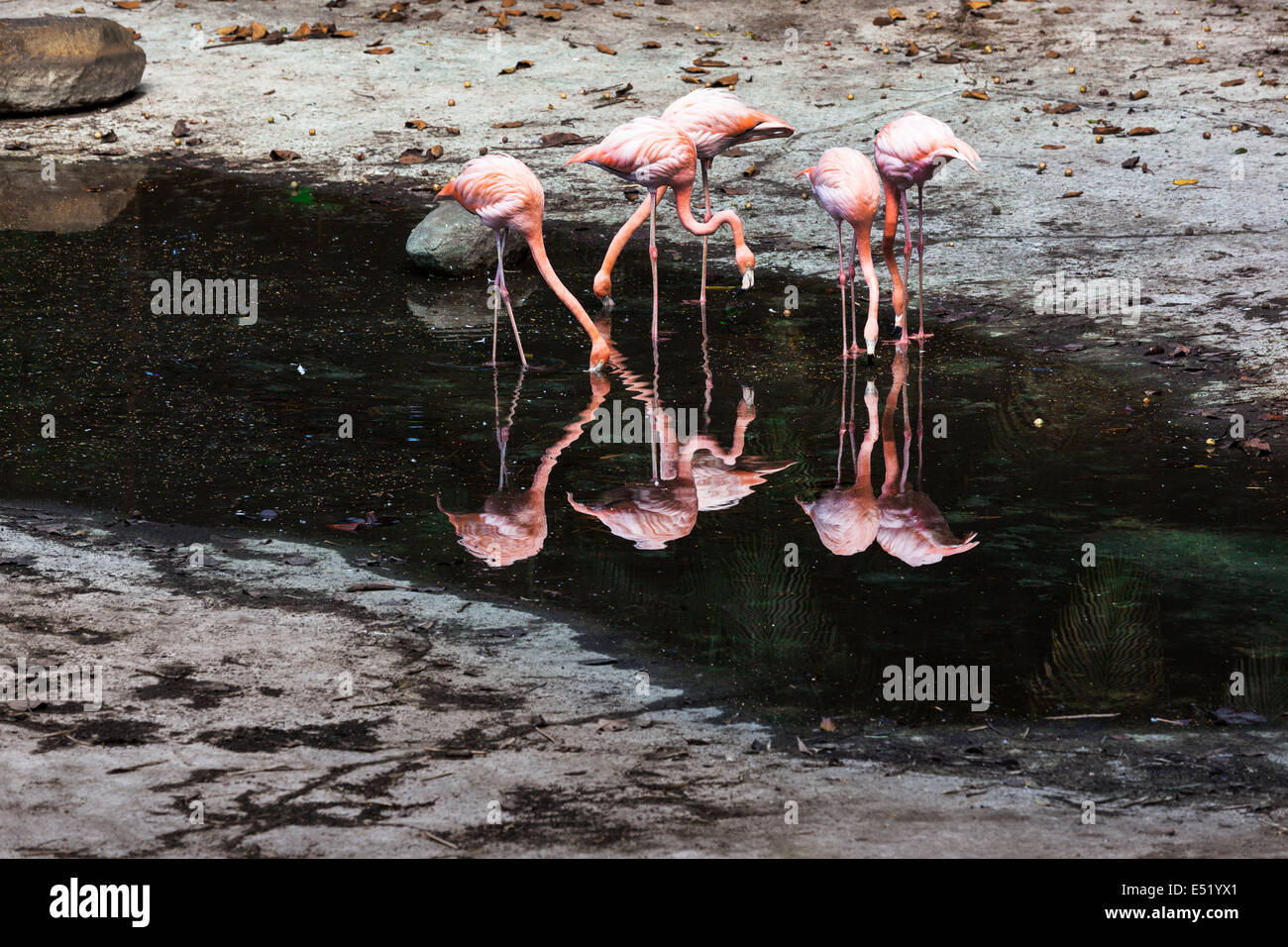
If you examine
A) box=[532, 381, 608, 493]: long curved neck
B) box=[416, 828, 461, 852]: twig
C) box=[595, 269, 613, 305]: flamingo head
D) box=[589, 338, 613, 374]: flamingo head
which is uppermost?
box=[595, 269, 613, 305]: flamingo head

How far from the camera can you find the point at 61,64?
13031mm

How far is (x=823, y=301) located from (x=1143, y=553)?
397cm

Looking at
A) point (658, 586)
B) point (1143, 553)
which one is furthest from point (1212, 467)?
point (658, 586)

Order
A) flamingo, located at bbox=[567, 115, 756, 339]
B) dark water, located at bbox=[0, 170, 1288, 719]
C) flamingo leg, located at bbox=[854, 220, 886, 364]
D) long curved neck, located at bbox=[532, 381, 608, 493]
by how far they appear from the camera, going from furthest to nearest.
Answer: flamingo, located at bbox=[567, 115, 756, 339]
flamingo leg, located at bbox=[854, 220, 886, 364]
long curved neck, located at bbox=[532, 381, 608, 493]
dark water, located at bbox=[0, 170, 1288, 719]

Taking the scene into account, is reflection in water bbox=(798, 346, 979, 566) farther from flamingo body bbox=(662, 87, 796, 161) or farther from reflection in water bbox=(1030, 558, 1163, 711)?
flamingo body bbox=(662, 87, 796, 161)

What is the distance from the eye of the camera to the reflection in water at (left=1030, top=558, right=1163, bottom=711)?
14.3ft

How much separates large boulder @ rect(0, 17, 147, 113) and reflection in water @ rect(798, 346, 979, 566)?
8.99 metres

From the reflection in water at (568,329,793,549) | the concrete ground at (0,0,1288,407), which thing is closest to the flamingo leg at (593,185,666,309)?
the concrete ground at (0,0,1288,407)

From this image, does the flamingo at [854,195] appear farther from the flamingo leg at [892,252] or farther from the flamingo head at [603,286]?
the flamingo head at [603,286]

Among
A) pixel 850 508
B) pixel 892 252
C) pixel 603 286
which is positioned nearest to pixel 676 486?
pixel 850 508

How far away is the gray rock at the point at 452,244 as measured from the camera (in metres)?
9.52

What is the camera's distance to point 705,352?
8.15m

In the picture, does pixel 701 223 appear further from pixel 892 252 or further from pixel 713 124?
pixel 892 252
